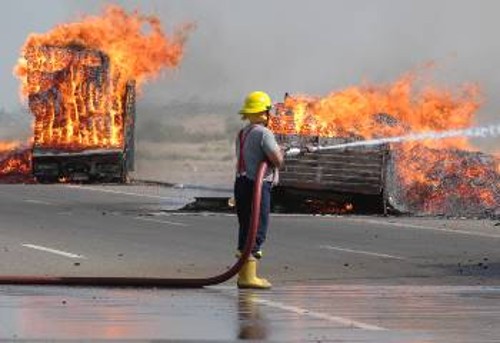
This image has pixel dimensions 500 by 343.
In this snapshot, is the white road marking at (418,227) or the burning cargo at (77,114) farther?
the burning cargo at (77,114)

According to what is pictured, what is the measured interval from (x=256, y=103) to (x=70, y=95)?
48.4 meters

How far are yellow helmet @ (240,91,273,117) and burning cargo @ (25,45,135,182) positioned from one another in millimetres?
44003

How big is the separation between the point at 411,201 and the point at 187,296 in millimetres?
23970

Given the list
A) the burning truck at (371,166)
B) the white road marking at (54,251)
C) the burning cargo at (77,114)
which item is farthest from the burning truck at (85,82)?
the white road marking at (54,251)

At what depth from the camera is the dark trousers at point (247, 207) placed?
54.9ft

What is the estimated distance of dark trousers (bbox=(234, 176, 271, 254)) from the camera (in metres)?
16.7

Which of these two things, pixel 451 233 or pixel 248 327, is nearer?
pixel 248 327

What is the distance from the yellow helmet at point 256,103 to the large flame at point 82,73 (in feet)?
152

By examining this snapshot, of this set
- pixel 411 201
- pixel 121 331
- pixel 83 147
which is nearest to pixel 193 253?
pixel 121 331

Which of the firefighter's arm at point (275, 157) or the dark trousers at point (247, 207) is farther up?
the firefighter's arm at point (275, 157)

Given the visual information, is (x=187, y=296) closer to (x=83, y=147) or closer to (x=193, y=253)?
(x=193, y=253)

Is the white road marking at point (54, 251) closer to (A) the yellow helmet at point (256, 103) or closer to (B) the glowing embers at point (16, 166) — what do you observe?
(A) the yellow helmet at point (256, 103)

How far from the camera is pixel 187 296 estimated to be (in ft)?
50.1

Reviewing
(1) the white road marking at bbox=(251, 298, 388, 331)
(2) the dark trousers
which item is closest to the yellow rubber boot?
(2) the dark trousers
